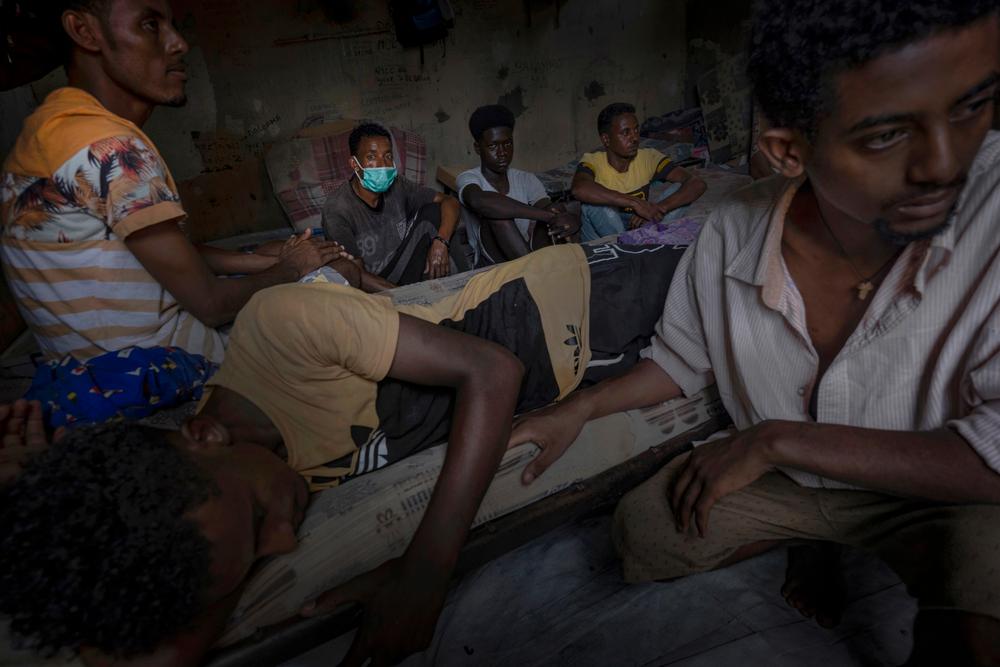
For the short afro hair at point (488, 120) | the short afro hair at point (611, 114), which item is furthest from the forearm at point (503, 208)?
the short afro hair at point (611, 114)

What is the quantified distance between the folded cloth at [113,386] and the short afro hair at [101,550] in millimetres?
463

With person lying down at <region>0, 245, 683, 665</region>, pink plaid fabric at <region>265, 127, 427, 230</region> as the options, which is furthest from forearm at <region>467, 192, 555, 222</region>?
person lying down at <region>0, 245, 683, 665</region>

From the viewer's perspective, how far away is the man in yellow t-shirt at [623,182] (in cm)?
397

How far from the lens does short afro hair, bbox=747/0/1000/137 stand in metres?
0.90

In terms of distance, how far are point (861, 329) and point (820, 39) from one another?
0.58m

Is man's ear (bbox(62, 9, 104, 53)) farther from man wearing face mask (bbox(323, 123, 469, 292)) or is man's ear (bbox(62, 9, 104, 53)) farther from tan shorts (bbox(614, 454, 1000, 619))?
tan shorts (bbox(614, 454, 1000, 619))

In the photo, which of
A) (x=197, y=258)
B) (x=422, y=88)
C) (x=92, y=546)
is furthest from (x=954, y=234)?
(x=422, y=88)

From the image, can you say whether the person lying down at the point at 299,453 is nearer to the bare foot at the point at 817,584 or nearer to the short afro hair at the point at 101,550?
the short afro hair at the point at 101,550

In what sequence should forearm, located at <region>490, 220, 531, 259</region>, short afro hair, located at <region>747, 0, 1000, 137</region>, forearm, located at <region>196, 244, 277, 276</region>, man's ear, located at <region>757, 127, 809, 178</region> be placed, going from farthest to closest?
forearm, located at <region>490, 220, 531, 259</region> → forearm, located at <region>196, 244, 277, 276</region> → man's ear, located at <region>757, 127, 809, 178</region> → short afro hair, located at <region>747, 0, 1000, 137</region>

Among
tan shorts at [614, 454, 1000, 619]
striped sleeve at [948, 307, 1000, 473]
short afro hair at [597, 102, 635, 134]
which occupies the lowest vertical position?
tan shorts at [614, 454, 1000, 619]

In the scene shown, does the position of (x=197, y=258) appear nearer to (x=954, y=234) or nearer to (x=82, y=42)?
(x=82, y=42)

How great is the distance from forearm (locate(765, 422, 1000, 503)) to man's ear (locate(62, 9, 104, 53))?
211 cm

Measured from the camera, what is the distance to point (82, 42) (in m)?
1.68

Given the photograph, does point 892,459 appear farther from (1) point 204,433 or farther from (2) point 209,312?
(2) point 209,312
